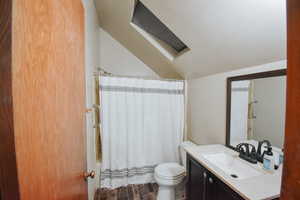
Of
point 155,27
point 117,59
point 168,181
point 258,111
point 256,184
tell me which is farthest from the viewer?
point 117,59

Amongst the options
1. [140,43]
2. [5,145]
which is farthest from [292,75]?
[140,43]

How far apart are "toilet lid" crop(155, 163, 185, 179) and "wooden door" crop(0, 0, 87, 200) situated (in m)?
1.25

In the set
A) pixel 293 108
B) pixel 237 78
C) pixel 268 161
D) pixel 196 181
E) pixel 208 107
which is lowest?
pixel 196 181

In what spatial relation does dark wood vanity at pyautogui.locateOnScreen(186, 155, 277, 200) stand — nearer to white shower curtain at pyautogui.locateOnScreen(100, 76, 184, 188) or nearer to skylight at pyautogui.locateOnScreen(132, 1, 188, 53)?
white shower curtain at pyautogui.locateOnScreen(100, 76, 184, 188)

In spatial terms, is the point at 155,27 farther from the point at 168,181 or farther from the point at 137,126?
the point at 168,181

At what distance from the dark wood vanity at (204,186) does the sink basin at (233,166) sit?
13cm

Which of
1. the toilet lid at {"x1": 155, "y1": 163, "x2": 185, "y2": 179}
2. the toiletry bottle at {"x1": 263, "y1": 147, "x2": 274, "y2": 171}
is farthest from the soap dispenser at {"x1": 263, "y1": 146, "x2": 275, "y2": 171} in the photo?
the toilet lid at {"x1": 155, "y1": 163, "x2": 185, "y2": 179}

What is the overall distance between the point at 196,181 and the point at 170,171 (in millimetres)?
478

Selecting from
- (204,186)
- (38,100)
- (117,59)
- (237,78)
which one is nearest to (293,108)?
(38,100)

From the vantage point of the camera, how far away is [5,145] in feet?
0.96

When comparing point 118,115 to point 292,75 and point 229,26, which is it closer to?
point 229,26

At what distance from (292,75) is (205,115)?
66.8 inches

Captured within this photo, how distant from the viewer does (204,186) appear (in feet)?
4.15

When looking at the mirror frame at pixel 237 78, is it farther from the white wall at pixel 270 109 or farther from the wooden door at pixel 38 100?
the wooden door at pixel 38 100
